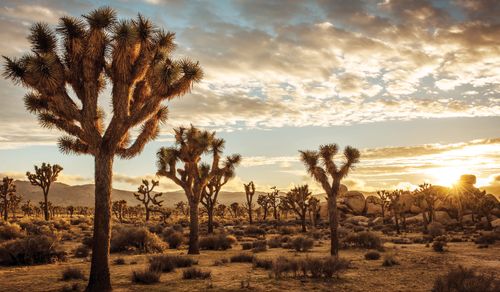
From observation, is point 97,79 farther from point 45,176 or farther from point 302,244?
point 45,176

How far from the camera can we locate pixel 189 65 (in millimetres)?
11938

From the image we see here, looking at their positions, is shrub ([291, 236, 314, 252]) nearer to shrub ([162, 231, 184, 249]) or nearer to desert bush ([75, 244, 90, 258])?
shrub ([162, 231, 184, 249])

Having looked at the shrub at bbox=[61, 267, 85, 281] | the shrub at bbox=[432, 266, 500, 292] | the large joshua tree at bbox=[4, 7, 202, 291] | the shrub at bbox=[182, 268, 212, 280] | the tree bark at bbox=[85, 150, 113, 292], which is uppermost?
the large joshua tree at bbox=[4, 7, 202, 291]

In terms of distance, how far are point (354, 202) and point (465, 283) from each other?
6154cm

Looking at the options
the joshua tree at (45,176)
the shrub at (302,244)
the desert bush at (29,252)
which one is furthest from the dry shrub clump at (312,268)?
the joshua tree at (45,176)

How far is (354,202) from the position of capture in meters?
68.4

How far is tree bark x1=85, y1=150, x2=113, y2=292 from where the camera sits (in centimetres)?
1001

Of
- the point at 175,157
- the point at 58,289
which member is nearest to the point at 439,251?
the point at 175,157

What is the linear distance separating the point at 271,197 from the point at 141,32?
155 feet

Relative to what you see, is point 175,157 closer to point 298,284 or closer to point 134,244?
point 134,244

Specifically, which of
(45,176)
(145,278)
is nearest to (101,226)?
(145,278)

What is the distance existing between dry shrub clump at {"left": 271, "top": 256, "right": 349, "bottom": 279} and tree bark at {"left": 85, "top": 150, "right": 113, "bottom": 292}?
5.14m

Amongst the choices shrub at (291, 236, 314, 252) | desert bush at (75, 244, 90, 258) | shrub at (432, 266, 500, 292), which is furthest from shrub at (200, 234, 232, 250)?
shrub at (432, 266, 500, 292)

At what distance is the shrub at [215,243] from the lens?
2309cm
